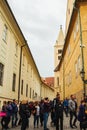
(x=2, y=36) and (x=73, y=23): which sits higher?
(x=73, y=23)

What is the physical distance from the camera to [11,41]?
2152cm

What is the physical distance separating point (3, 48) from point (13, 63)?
4106 mm

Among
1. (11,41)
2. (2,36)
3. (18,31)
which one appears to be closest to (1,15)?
(2,36)

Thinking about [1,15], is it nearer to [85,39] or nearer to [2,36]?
[2,36]

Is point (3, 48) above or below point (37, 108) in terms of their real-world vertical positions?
above

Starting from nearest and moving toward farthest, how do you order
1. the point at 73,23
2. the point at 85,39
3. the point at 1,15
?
the point at 1,15, the point at 85,39, the point at 73,23

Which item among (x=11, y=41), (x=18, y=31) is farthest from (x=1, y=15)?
(x=18, y=31)

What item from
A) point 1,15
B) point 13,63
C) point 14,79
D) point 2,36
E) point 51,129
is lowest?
point 51,129

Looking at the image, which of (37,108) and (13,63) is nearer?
(37,108)

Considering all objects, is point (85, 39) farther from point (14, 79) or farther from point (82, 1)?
point (14, 79)

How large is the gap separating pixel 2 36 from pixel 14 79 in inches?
251

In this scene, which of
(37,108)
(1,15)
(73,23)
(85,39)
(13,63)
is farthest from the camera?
(73,23)

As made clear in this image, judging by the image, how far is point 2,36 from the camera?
18438 millimetres

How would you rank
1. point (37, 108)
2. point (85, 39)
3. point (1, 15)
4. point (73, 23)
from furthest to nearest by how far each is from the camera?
point (73, 23)
point (85, 39)
point (1, 15)
point (37, 108)
